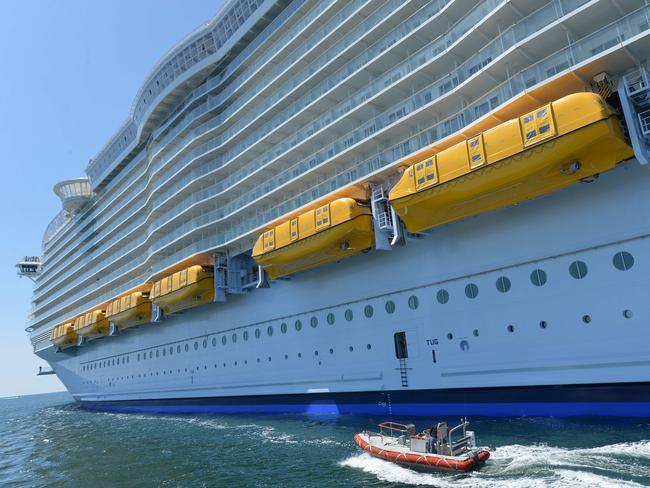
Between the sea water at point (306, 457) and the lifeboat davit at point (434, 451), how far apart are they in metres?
0.22

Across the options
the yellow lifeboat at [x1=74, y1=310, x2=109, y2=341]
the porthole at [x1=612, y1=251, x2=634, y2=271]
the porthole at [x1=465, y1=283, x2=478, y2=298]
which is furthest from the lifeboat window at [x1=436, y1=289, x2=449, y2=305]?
the yellow lifeboat at [x1=74, y1=310, x2=109, y2=341]

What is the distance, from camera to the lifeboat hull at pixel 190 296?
2380cm

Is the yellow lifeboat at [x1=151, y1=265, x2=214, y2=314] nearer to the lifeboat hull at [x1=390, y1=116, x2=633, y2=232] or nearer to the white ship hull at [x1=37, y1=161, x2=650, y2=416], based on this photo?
the white ship hull at [x1=37, y1=161, x2=650, y2=416]

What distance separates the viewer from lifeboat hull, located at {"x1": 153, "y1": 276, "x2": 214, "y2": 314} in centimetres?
2380

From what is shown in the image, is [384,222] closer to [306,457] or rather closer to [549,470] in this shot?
[306,457]

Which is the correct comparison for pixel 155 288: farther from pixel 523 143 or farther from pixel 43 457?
pixel 523 143

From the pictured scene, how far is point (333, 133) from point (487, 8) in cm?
793

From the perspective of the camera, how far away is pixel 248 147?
78.3 ft

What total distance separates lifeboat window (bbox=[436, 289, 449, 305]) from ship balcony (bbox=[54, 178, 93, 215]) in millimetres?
42266

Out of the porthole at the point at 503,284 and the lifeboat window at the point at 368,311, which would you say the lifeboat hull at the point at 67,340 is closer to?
the lifeboat window at the point at 368,311

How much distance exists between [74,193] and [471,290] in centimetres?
4578

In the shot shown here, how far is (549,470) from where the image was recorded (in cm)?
952

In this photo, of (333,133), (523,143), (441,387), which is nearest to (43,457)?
(441,387)

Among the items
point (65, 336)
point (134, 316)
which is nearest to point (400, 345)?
point (134, 316)
